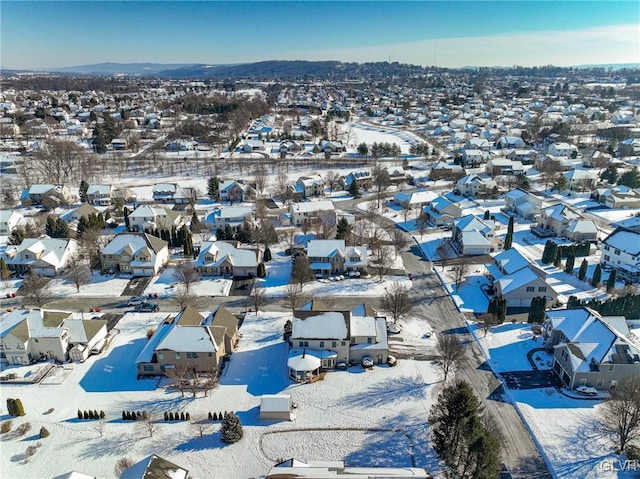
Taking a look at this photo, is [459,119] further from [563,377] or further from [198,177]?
[563,377]

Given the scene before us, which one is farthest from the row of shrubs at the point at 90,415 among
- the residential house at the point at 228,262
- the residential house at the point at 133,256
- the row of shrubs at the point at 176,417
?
the residential house at the point at 228,262

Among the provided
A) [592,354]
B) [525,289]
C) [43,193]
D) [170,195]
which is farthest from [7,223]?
[592,354]

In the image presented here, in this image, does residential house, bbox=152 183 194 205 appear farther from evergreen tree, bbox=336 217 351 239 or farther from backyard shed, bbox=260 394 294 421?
backyard shed, bbox=260 394 294 421

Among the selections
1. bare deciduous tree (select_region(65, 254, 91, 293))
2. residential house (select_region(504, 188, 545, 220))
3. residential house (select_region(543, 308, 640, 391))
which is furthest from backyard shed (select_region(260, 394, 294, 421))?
residential house (select_region(504, 188, 545, 220))

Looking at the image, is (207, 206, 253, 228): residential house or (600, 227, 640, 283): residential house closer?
(600, 227, 640, 283): residential house

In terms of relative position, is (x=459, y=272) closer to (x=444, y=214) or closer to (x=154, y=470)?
(x=444, y=214)

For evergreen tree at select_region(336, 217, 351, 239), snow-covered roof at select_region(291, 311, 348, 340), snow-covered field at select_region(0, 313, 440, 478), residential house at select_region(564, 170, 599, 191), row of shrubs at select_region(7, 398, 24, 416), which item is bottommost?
snow-covered field at select_region(0, 313, 440, 478)
